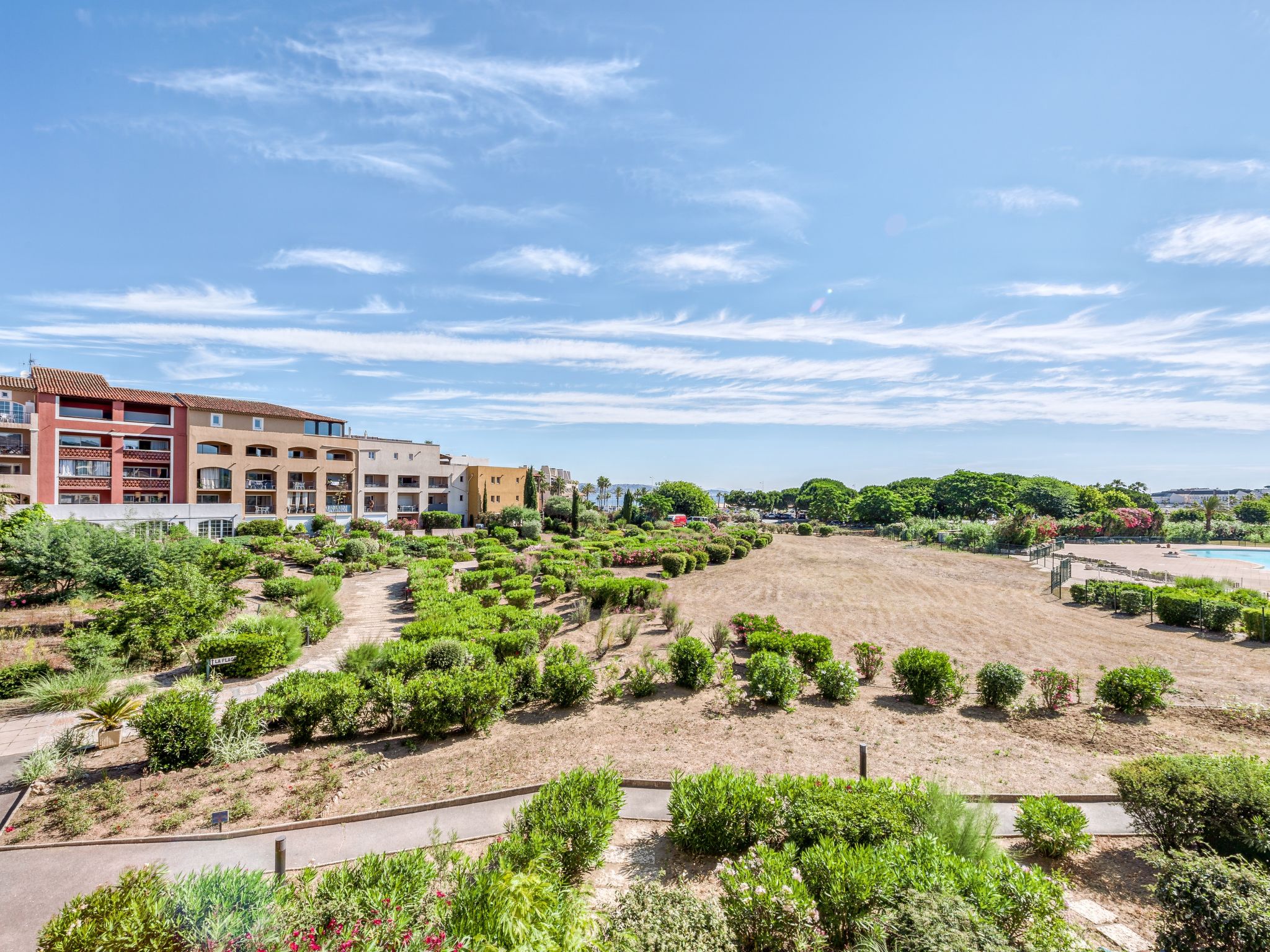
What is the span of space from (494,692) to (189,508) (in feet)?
124

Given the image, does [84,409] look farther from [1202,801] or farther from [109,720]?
[1202,801]

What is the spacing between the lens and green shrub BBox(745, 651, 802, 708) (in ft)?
32.6

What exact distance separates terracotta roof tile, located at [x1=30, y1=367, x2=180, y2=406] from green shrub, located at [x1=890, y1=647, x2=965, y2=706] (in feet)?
163

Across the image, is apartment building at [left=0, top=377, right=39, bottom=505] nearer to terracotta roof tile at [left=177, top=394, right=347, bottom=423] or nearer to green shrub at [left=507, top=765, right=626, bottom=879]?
terracotta roof tile at [left=177, top=394, right=347, bottom=423]

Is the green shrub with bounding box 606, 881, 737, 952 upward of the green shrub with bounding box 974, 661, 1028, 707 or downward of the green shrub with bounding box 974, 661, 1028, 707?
upward

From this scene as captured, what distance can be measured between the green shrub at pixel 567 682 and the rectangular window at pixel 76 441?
4386 cm

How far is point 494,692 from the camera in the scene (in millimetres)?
8891

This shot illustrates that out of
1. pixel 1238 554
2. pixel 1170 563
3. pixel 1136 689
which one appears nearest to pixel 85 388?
pixel 1136 689

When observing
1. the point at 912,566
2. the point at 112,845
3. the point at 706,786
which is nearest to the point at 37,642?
the point at 112,845

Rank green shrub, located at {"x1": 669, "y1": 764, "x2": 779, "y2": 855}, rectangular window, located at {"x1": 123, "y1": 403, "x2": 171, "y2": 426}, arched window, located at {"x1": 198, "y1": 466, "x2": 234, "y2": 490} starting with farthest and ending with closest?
1. arched window, located at {"x1": 198, "y1": 466, "x2": 234, "y2": 490}
2. rectangular window, located at {"x1": 123, "y1": 403, "x2": 171, "y2": 426}
3. green shrub, located at {"x1": 669, "y1": 764, "x2": 779, "y2": 855}

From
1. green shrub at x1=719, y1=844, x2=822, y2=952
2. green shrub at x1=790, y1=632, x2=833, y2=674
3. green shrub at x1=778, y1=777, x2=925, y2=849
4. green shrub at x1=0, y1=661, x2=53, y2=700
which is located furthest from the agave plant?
green shrub at x1=790, y1=632, x2=833, y2=674

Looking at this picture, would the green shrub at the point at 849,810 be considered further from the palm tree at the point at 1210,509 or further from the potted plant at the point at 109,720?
the palm tree at the point at 1210,509

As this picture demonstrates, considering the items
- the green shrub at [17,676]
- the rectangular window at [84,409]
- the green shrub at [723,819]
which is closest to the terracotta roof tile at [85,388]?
the rectangular window at [84,409]

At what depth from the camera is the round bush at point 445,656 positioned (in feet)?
35.0
